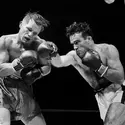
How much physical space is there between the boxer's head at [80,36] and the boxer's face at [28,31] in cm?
30

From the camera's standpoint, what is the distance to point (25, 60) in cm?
226

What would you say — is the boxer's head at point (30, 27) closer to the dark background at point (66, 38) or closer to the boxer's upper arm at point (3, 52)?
the boxer's upper arm at point (3, 52)

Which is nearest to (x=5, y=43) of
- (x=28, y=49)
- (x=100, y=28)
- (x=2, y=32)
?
(x=28, y=49)

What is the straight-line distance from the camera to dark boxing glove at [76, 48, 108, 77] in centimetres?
237

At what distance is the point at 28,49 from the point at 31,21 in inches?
8.6

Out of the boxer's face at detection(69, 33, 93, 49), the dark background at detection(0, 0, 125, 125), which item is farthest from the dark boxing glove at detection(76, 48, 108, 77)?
the dark background at detection(0, 0, 125, 125)

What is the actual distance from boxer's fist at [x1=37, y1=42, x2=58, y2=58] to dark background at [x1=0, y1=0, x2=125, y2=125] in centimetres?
69

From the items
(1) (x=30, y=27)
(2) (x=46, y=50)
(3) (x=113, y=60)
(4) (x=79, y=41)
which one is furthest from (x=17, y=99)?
(3) (x=113, y=60)

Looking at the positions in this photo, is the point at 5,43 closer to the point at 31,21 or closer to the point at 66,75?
the point at 31,21

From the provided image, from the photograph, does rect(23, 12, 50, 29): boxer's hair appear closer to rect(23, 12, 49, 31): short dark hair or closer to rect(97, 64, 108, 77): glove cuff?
rect(23, 12, 49, 31): short dark hair

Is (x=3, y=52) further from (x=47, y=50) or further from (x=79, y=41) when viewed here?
(x=79, y=41)

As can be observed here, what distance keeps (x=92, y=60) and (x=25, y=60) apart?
500mm

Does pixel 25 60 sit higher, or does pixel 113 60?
pixel 25 60

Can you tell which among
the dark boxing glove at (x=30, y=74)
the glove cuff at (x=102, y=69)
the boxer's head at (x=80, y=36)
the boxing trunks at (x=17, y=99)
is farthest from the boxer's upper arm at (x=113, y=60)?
the boxing trunks at (x=17, y=99)
